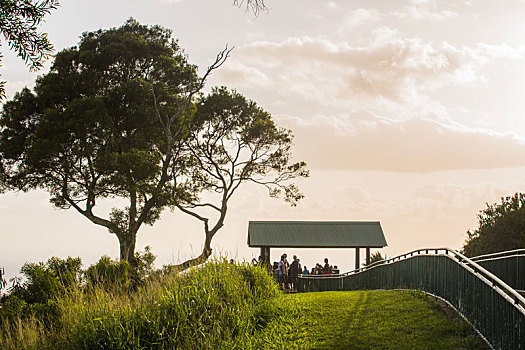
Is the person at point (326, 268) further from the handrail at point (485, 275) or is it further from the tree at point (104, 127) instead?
the handrail at point (485, 275)

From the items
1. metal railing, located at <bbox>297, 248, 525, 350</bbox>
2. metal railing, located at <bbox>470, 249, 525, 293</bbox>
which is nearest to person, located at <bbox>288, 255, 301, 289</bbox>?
metal railing, located at <bbox>297, 248, 525, 350</bbox>

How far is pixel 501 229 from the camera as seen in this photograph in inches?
1299

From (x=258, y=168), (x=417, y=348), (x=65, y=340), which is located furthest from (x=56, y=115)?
(x=417, y=348)

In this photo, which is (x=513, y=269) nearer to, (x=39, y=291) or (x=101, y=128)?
(x=39, y=291)

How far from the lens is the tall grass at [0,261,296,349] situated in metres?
9.62

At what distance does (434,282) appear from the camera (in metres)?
14.1

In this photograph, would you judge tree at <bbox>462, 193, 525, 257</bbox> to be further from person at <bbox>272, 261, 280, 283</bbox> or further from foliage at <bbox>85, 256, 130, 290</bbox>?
foliage at <bbox>85, 256, 130, 290</bbox>

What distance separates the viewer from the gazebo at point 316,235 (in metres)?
33.8

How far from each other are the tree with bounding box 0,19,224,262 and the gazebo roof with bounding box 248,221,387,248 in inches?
243

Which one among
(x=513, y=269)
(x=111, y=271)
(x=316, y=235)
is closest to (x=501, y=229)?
(x=316, y=235)

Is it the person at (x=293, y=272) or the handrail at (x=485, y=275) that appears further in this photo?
the person at (x=293, y=272)

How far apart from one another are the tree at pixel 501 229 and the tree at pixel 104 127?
17.4 meters

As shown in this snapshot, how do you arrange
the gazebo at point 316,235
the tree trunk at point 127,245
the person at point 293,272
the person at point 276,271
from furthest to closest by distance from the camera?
1. the gazebo at point 316,235
2. the tree trunk at point 127,245
3. the person at point 293,272
4. the person at point 276,271

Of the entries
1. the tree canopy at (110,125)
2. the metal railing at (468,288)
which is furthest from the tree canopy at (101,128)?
the metal railing at (468,288)
